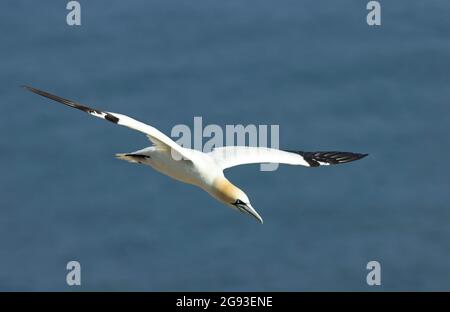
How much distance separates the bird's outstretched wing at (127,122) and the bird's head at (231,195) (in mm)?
548

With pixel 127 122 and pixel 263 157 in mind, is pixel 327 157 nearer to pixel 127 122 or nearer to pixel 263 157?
pixel 263 157

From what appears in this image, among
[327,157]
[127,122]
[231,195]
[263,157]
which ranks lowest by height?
[231,195]

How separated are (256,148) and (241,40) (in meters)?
11.8

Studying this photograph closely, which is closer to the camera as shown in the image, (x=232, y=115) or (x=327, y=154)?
(x=327, y=154)

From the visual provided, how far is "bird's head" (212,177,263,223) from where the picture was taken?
Result: 54.2 ft

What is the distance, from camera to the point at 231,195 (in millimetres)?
16531

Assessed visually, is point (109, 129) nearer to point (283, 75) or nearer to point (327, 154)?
point (283, 75)

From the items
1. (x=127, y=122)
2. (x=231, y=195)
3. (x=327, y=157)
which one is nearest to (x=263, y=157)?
(x=327, y=157)

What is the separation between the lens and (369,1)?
30.5 m

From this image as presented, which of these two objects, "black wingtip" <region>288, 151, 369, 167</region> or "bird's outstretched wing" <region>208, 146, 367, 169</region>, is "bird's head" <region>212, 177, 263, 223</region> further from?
"black wingtip" <region>288, 151, 369, 167</region>

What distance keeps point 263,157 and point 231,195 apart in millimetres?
1485

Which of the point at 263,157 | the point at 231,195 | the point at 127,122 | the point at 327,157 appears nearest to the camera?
the point at 127,122

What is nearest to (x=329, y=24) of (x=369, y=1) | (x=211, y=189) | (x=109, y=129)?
(x=369, y=1)

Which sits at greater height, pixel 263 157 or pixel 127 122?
pixel 263 157
